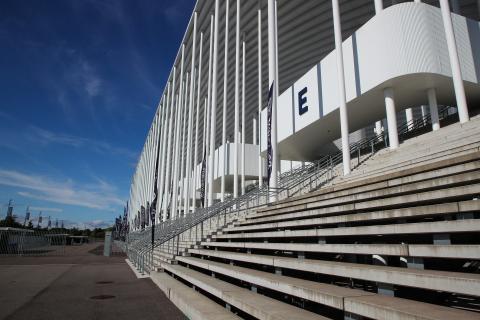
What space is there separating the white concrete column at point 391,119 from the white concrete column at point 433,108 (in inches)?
63.7

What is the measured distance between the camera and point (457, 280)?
114 inches

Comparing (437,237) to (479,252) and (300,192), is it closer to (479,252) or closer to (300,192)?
(479,252)

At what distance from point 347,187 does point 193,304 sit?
4.38 metres

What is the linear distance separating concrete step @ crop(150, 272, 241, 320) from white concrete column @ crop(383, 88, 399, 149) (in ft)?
33.6

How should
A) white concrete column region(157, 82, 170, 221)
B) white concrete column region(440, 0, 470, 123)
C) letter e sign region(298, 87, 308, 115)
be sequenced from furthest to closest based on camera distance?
white concrete column region(157, 82, 170, 221) < letter e sign region(298, 87, 308, 115) < white concrete column region(440, 0, 470, 123)

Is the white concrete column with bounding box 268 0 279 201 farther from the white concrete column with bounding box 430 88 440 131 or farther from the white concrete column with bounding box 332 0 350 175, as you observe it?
the white concrete column with bounding box 430 88 440 131

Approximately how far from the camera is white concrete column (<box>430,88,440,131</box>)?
13945 mm

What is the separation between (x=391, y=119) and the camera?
14.0 meters

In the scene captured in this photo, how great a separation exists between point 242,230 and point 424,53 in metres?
10.2

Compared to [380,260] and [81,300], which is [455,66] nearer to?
[380,260]

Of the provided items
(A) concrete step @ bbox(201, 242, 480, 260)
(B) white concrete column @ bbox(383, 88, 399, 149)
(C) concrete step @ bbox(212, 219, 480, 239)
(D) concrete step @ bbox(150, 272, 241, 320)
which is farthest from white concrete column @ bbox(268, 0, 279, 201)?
(A) concrete step @ bbox(201, 242, 480, 260)

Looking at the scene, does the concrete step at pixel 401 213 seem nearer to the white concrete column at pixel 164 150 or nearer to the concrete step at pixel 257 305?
the concrete step at pixel 257 305

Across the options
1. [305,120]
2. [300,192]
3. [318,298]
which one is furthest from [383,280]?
[305,120]

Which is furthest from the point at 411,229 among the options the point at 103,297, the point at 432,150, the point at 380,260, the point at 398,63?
the point at 398,63
